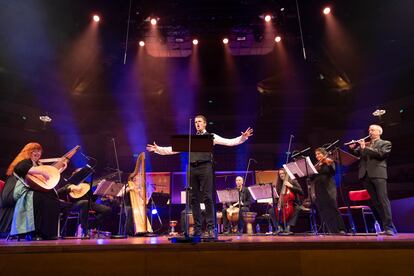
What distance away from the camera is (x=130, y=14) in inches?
355

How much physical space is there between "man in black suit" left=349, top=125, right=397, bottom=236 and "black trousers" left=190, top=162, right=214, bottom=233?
2.77 metres

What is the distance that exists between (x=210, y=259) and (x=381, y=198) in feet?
11.5

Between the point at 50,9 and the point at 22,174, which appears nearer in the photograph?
the point at 22,174

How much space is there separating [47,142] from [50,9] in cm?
526

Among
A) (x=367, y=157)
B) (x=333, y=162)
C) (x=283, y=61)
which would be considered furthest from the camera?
(x=283, y=61)

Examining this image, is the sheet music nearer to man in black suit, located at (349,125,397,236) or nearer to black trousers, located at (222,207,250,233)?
black trousers, located at (222,207,250,233)

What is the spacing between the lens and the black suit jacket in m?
5.41

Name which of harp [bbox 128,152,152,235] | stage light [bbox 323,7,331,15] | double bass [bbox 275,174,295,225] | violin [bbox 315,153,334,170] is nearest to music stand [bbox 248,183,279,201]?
double bass [bbox 275,174,295,225]

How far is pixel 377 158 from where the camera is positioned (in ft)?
17.9

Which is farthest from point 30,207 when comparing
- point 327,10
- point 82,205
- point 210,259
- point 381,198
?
point 327,10

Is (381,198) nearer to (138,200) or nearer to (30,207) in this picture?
(138,200)

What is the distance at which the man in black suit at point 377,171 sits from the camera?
5.29m

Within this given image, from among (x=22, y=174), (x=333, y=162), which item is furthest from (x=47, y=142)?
(x=333, y=162)

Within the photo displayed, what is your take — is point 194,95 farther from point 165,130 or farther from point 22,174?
point 22,174
